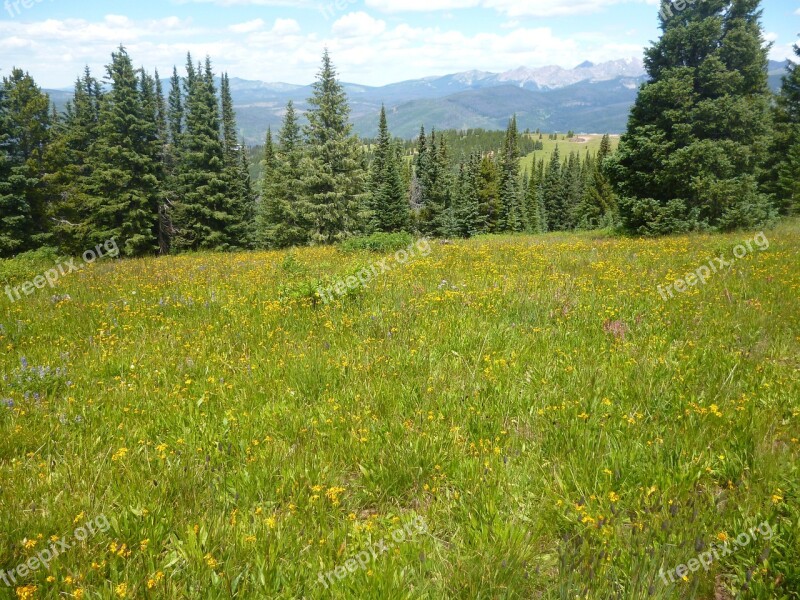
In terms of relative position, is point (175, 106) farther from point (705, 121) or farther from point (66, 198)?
point (705, 121)

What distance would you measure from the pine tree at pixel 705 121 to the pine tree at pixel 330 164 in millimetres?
21204

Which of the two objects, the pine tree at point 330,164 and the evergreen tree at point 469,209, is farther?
the evergreen tree at point 469,209

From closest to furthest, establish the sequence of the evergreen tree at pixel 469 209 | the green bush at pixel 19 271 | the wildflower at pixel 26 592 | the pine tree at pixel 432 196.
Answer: the wildflower at pixel 26 592 < the green bush at pixel 19 271 < the pine tree at pixel 432 196 < the evergreen tree at pixel 469 209

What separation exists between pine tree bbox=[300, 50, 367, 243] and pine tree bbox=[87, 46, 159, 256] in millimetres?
13338

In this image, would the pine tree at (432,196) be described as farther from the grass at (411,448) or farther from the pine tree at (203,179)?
the grass at (411,448)

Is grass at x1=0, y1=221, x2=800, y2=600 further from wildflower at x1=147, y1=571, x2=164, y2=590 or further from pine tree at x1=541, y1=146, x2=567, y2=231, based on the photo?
pine tree at x1=541, y1=146, x2=567, y2=231

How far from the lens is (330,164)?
3388cm

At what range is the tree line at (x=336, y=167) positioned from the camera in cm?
1720

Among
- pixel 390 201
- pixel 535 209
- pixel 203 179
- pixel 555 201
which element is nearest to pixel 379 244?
pixel 203 179

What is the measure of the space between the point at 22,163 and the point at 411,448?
147 ft

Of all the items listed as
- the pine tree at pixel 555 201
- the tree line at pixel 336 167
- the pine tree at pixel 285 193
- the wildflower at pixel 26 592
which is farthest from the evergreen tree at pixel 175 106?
the pine tree at pixel 555 201

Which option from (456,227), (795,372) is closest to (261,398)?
(795,372)

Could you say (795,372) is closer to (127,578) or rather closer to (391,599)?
(391,599)

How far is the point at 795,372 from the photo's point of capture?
458cm
